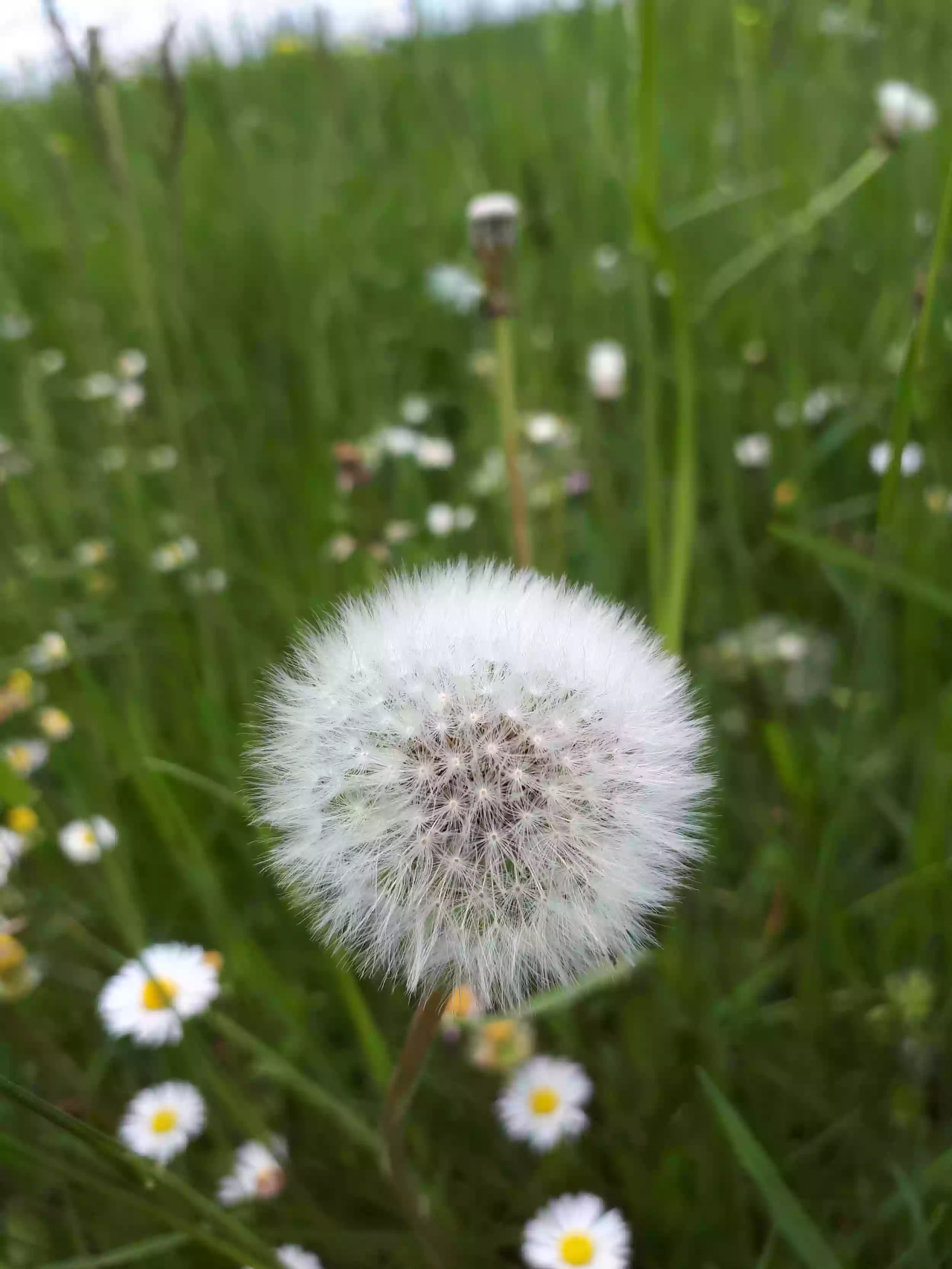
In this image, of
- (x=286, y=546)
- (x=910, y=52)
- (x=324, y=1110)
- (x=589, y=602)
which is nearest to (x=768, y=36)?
(x=910, y=52)

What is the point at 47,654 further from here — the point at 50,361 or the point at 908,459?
the point at 50,361

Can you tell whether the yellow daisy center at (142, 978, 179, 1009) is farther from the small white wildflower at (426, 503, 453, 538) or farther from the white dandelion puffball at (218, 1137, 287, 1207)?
the small white wildflower at (426, 503, 453, 538)

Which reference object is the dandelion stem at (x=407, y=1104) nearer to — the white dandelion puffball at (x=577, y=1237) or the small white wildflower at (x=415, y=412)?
the white dandelion puffball at (x=577, y=1237)

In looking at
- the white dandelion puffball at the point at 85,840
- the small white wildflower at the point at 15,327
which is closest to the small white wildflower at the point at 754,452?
the white dandelion puffball at the point at 85,840

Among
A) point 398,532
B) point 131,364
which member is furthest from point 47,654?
point 131,364

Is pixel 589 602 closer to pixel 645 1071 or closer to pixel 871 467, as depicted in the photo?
pixel 645 1071
